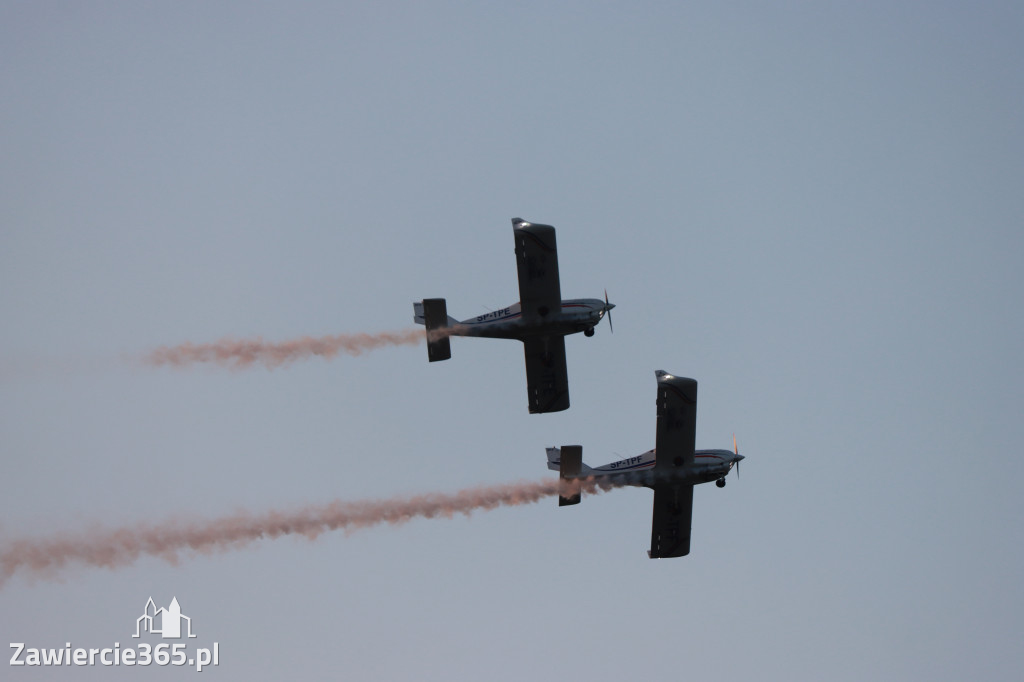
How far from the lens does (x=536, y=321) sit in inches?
2542

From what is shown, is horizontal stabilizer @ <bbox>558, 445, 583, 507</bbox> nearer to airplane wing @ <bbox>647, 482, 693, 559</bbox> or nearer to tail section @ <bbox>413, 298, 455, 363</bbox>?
airplane wing @ <bbox>647, 482, 693, 559</bbox>

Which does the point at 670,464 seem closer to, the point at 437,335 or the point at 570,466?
the point at 570,466

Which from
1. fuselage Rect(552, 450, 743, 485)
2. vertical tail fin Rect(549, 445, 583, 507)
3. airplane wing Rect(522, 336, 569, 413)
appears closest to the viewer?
vertical tail fin Rect(549, 445, 583, 507)

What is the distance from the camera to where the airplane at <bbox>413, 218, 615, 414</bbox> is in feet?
209

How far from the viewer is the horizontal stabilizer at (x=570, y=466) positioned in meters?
63.2

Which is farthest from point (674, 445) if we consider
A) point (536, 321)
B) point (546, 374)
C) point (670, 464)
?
point (536, 321)

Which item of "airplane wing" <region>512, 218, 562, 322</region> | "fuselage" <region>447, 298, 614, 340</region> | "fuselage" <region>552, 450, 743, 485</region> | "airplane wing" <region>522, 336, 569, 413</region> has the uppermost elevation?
"airplane wing" <region>512, 218, 562, 322</region>

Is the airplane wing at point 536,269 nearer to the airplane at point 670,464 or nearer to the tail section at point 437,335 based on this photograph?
the tail section at point 437,335

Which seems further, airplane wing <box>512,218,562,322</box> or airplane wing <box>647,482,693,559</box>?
airplane wing <box>647,482,693,559</box>

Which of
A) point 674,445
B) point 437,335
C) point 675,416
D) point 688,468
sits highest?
point 437,335

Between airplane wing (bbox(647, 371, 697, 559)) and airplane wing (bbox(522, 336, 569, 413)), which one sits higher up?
airplane wing (bbox(522, 336, 569, 413))

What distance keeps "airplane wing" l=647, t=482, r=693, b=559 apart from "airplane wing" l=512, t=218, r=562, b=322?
30.9 feet

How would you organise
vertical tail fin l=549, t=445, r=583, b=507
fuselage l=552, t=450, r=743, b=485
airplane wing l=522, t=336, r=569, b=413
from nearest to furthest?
vertical tail fin l=549, t=445, r=583, b=507 → fuselage l=552, t=450, r=743, b=485 → airplane wing l=522, t=336, r=569, b=413

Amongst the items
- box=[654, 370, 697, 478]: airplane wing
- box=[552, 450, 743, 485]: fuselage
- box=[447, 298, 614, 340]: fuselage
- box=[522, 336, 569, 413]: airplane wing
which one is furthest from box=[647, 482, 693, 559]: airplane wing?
box=[447, 298, 614, 340]: fuselage
